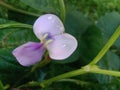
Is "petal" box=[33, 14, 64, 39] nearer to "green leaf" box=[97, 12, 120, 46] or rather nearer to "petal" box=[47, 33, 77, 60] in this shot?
"petal" box=[47, 33, 77, 60]

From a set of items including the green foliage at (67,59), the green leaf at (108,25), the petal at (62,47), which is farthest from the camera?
the green leaf at (108,25)

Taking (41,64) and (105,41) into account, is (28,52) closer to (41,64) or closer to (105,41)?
(41,64)

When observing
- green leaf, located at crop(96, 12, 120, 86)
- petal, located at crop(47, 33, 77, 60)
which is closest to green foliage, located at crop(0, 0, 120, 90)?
green leaf, located at crop(96, 12, 120, 86)

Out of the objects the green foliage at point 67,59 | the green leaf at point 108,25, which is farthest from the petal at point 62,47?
the green leaf at point 108,25

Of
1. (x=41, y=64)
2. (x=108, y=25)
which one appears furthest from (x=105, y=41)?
(x=41, y=64)

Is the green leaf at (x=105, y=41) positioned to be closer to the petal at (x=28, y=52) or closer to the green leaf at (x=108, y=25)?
the green leaf at (x=108, y=25)

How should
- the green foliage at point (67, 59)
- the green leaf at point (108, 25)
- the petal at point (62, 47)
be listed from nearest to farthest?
1. the petal at point (62, 47)
2. the green foliage at point (67, 59)
3. the green leaf at point (108, 25)

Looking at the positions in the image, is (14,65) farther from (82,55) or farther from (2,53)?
(82,55)
